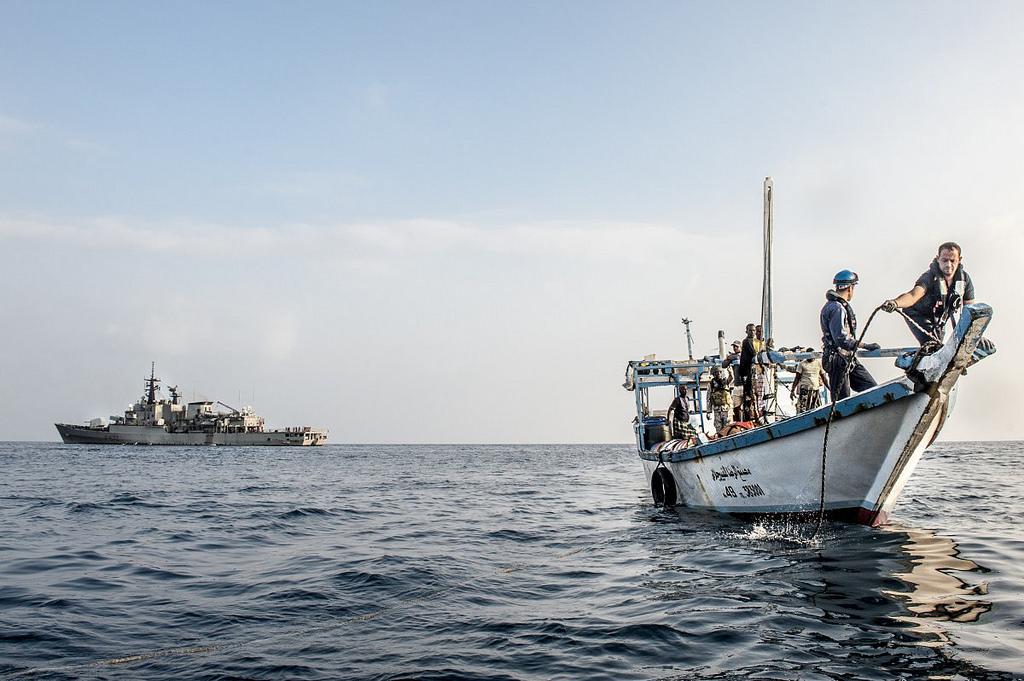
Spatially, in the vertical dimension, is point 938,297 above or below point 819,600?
above

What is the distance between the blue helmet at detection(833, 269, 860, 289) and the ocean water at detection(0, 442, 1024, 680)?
364cm

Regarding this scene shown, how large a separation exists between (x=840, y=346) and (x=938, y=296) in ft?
4.74

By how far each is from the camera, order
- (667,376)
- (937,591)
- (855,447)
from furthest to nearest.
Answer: (667,376) → (855,447) → (937,591)

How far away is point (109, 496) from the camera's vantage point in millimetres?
21938

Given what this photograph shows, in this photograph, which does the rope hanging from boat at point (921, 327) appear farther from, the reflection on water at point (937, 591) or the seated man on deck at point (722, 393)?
the seated man on deck at point (722, 393)

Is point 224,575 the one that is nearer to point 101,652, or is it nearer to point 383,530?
point 101,652

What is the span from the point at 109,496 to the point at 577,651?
21258mm

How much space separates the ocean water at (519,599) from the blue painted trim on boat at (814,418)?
4.59 feet

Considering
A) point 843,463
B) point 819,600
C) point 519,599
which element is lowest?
point 519,599

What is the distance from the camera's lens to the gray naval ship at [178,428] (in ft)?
330

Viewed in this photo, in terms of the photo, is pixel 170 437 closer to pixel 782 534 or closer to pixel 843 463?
pixel 782 534

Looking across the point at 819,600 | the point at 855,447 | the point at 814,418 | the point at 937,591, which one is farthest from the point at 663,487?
the point at 819,600

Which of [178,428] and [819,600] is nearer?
[819,600]

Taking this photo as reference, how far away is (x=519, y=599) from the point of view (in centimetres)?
731
